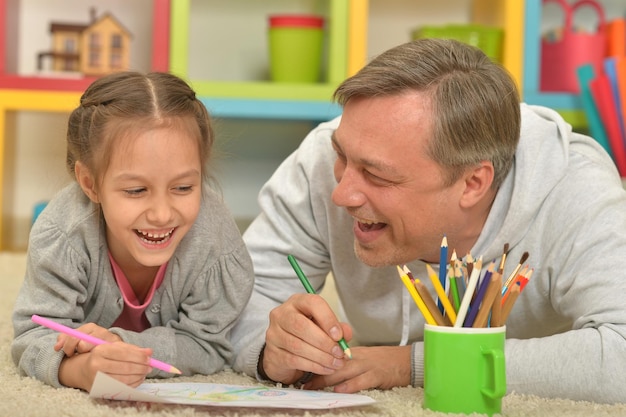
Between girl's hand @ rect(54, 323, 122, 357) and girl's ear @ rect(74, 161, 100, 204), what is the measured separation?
19 centimetres

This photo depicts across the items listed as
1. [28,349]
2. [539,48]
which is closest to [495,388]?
[28,349]

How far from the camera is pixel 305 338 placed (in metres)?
1.08

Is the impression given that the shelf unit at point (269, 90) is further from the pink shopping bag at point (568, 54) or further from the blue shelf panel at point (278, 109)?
the pink shopping bag at point (568, 54)

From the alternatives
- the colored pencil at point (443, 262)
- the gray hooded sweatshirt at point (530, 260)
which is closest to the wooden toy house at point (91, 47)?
the gray hooded sweatshirt at point (530, 260)

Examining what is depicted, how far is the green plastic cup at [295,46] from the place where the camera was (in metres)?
2.71

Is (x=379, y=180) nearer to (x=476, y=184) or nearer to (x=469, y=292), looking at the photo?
(x=476, y=184)

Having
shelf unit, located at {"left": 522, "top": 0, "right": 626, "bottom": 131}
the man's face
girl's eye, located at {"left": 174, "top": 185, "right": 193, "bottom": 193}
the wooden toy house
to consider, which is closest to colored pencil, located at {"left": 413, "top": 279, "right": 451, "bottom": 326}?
the man's face

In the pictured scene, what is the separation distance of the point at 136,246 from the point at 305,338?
0.27 m

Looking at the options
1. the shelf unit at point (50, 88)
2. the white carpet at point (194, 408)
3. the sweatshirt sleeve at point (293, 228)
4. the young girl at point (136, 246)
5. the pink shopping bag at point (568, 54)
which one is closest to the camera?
the white carpet at point (194, 408)

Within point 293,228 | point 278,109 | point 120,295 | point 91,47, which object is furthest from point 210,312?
point 91,47

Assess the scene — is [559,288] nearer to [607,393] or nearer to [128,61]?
[607,393]

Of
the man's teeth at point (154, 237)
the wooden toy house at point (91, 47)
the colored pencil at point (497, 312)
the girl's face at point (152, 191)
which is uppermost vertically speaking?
the wooden toy house at point (91, 47)

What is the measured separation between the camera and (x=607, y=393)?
Answer: 107cm

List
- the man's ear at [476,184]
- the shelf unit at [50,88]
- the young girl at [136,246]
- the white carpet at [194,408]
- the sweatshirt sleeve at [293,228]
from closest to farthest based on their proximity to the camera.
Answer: the white carpet at [194,408], the young girl at [136,246], the man's ear at [476,184], the sweatshirt sleeve at [293,228], the shelf unit at [50,88]
